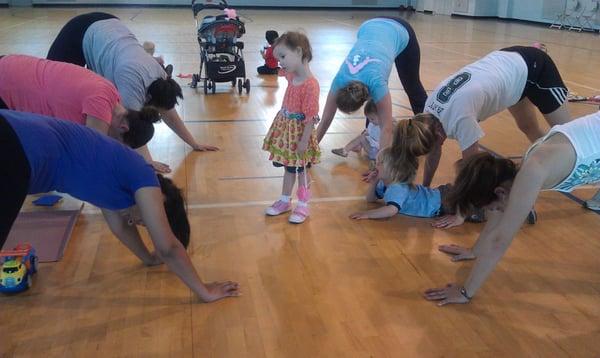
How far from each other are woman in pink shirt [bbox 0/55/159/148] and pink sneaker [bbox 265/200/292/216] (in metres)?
0.78

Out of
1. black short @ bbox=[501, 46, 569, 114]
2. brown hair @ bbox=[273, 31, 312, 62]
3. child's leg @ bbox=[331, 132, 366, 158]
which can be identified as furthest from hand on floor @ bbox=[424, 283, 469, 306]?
child's leg @ bbox=[331, 132, 366, 158]

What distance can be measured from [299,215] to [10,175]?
160 centimetres

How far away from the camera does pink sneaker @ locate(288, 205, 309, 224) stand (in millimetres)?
2844

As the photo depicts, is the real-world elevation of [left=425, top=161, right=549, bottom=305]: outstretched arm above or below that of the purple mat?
above

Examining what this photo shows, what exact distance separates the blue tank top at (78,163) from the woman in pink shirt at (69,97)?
2.33 ft

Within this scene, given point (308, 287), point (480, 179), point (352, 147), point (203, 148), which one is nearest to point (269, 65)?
point (203, 148)

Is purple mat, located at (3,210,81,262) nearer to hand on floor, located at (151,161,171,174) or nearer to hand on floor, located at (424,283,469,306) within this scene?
hand on floor, located at (151,161,171,174)

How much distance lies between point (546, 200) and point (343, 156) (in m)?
1.40

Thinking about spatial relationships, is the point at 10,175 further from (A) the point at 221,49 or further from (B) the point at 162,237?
(A) the point at 221,49

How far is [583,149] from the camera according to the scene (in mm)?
1872

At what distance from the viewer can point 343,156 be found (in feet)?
12.9

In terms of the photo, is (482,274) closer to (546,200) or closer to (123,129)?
(546,200)

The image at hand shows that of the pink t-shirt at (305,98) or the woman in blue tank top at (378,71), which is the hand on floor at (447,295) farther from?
the woman in blue tank top at (378,71)

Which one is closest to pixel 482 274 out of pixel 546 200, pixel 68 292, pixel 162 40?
pixel 546 200
